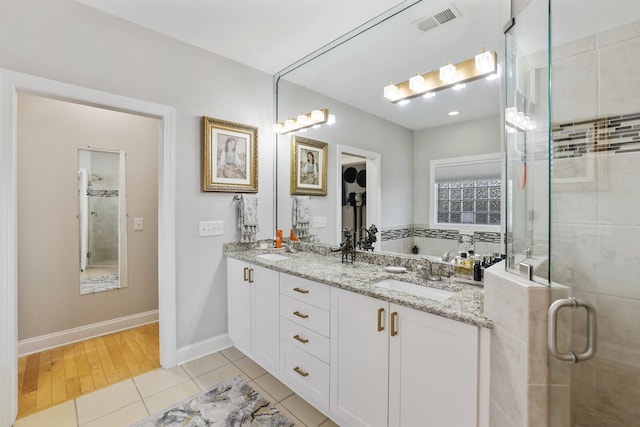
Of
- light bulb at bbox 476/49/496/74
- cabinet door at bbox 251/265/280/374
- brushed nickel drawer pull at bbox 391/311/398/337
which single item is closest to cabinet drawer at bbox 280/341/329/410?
cabinet door at bbox 251/265/280/374

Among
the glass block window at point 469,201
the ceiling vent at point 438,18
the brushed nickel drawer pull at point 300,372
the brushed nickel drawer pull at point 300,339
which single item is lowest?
the brushed nickel drawer pull at point 300,372

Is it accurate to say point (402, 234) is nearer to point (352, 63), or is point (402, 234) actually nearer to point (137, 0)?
point (352, 63)

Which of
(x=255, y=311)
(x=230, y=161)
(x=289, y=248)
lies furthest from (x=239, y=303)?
(x=230, y=161)

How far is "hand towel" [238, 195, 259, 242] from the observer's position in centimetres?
265

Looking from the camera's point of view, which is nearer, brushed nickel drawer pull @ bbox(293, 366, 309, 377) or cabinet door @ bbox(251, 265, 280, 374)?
brushed nickel drawer pull @ bbox(293, 366, 309, 377)

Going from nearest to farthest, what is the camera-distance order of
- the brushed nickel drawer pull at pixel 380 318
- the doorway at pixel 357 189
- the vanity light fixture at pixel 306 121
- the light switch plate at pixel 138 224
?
the brushed nickel drawer pull at pixel 380 318 → the doorway at pixel 357 189 → the vanity light fixture at pixel 306 121 → the light switch plate at pixel 138 224

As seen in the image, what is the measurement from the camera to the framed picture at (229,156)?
97.0 inches

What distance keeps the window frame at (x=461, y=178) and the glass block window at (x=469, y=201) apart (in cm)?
2

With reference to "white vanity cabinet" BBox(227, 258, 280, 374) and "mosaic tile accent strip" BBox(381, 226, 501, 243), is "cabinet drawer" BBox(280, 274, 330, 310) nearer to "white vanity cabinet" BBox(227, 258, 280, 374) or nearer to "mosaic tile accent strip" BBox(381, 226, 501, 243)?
"white vanity cabinet" BBox(227, 258, 280, 374)

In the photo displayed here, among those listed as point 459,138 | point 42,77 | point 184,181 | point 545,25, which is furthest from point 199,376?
point 545,25

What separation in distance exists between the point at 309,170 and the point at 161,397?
6.93 feet

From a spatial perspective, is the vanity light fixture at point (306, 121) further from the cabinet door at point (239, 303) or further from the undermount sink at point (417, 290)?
the undermount sink at point (417, 290)

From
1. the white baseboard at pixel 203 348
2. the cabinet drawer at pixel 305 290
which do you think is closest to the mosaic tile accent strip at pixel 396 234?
the cabinet drawer at pixel 305 290

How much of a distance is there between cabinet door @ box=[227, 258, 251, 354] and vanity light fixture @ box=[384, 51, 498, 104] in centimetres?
172
